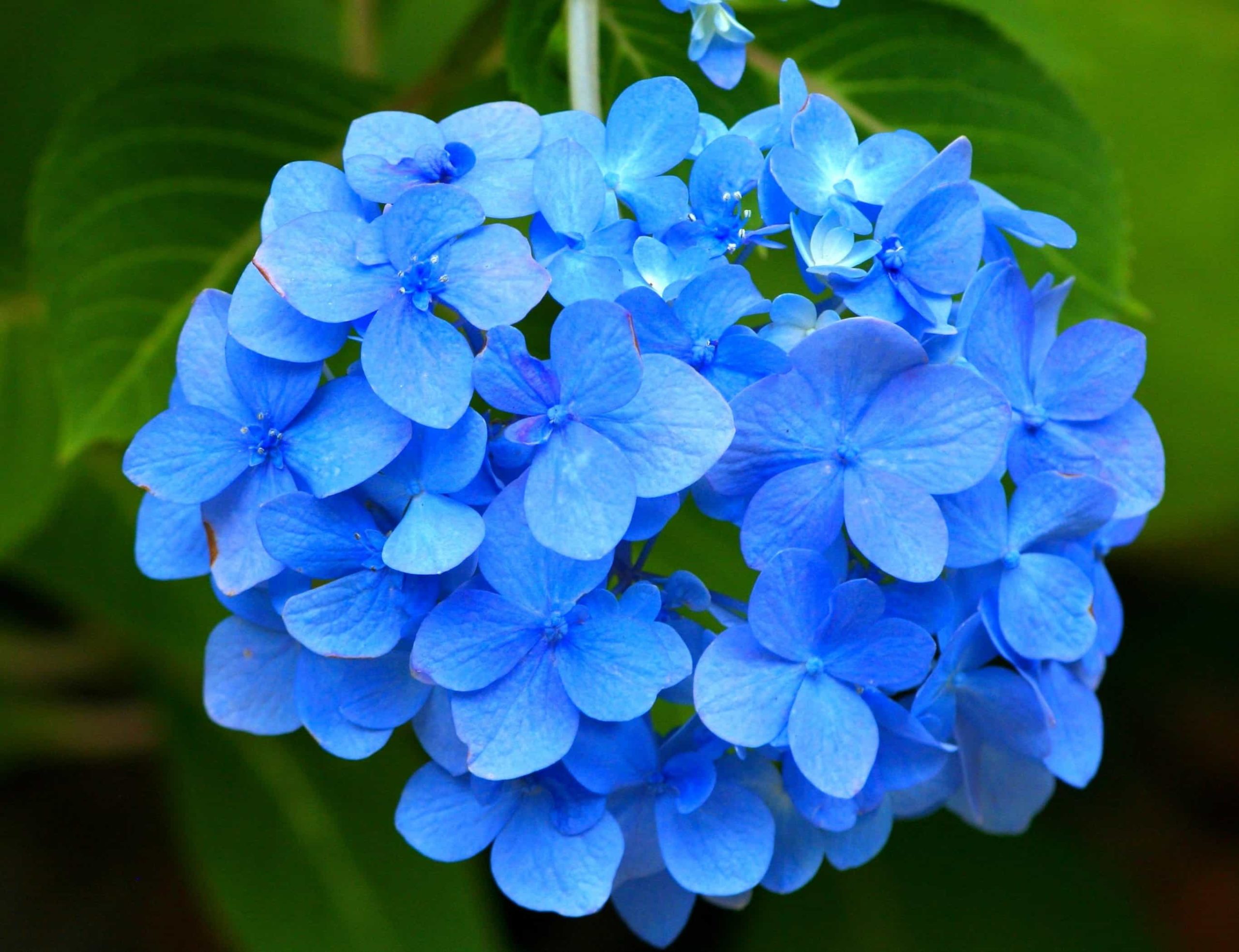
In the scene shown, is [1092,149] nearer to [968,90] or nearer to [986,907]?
[968,90]

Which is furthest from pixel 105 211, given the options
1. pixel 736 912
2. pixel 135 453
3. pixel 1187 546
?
Answer: pixel 1187 546

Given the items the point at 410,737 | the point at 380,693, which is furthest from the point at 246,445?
the point at 410,737

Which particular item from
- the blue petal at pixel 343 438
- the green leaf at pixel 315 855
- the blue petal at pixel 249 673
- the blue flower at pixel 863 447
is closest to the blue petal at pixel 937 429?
the blue flower at pixel 863 447

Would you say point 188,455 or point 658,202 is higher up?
point 658,202

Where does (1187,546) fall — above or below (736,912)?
above

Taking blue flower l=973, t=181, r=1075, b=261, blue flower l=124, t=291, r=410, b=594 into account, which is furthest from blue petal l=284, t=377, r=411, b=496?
blue flower l=973, t=181, r=1075, b=261

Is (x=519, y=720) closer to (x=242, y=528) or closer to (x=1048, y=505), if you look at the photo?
(x=242, y=528)
